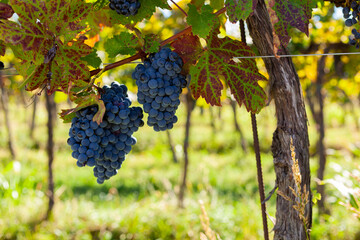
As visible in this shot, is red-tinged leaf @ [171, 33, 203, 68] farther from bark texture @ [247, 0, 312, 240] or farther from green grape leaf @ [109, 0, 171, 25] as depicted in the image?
bark texture @ [247, 0, 312, 240]

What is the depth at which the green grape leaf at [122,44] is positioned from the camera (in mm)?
1023

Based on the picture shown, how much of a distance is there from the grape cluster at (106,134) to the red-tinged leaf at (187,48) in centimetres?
22

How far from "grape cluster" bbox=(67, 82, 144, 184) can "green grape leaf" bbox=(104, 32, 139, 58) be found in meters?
0.13

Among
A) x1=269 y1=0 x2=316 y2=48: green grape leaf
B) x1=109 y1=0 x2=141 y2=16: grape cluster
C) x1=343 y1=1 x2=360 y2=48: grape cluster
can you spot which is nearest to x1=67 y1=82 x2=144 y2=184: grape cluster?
x1=109 y1=0 x2=141 y2=16: grape cluster

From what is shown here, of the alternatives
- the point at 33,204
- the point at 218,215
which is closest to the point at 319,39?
the point at 218,215

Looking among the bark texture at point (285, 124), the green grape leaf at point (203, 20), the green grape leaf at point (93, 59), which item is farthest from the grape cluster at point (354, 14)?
the green grape leaf at point (93, 59)

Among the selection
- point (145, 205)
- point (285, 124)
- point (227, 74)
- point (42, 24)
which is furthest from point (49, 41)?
point (145, 205)

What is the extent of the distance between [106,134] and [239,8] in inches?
21.0

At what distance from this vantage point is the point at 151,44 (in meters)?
1.01

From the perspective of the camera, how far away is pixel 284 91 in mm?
1208

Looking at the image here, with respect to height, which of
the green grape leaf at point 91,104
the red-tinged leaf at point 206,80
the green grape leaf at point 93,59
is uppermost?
the green grape leaf at point 93,59

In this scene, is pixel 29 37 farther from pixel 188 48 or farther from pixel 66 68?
pixel 188 48

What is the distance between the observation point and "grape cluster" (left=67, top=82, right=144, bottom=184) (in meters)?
0.98

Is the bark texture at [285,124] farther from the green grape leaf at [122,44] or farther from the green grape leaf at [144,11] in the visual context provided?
the green grape leaf at [122,44]
